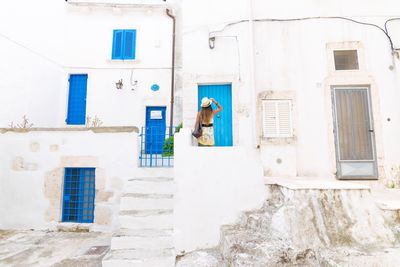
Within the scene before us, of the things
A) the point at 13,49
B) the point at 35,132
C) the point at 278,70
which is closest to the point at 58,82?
the point at 13,49

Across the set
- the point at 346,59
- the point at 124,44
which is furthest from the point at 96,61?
the point at 346,59

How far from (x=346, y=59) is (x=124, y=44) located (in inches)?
295

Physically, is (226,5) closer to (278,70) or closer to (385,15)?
(278,70)

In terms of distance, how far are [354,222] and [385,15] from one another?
6154 millimetres

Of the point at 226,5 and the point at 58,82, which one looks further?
the point at 58,82

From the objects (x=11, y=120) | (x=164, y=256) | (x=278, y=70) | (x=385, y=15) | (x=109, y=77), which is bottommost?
(x=164, y=256)

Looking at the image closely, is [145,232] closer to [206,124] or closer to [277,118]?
[206,124]

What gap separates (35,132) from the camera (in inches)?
231

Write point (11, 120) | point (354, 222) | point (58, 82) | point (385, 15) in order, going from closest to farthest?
point (354, 222)
point (385, 15)
point (11, 120)
point (58, 82)

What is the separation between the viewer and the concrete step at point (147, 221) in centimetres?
407

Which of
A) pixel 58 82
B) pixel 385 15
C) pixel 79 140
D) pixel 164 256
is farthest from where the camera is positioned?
pixel 58 82

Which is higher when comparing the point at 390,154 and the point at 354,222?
the point at 390,154

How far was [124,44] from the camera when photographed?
29.2ft

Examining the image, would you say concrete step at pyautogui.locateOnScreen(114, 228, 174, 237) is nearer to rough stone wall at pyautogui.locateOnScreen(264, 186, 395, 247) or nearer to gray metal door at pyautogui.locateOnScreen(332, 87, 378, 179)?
rough stone wall at pyautogui.locateOnScreen(264, 186, 395, 247)
